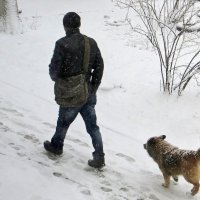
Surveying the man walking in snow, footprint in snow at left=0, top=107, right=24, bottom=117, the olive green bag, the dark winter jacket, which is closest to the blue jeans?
the man walking in snow

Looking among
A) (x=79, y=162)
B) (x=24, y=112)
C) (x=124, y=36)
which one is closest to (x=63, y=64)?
(x=79, y=162)

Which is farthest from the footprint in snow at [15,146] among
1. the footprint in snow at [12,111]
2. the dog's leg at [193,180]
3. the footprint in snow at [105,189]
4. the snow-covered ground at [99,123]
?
the dog's leg at [193,180]

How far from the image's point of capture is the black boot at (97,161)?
607cm

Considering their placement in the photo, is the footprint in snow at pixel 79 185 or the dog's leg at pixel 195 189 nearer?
the footprint in snow at pixel 79 185

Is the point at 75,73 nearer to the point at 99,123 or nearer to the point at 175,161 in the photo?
the point at 175,161

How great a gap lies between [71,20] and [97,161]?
193cm

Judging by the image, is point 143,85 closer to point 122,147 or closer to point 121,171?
point 122,147

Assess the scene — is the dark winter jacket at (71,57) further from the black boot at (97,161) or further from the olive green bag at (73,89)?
the black boot at (97,161)

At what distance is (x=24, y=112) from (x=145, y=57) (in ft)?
14.9

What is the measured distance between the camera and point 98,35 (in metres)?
14.2

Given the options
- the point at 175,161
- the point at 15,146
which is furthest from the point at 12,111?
the point at 175,161

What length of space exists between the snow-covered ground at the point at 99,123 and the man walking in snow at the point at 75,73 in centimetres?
58

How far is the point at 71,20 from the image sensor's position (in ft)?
17.9

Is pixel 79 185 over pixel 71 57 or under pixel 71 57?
under
